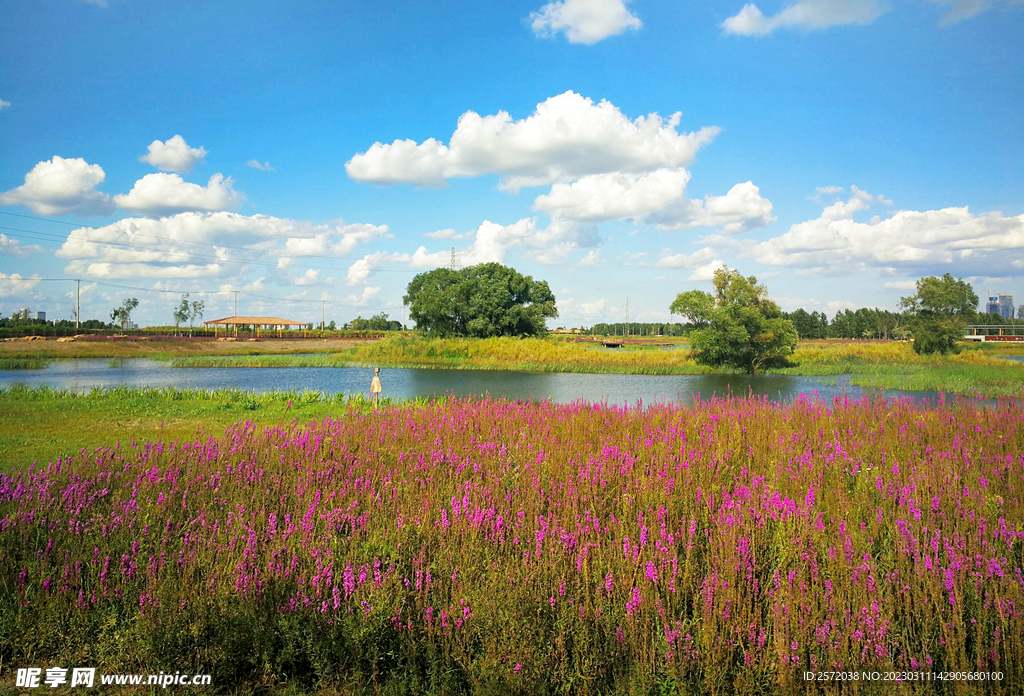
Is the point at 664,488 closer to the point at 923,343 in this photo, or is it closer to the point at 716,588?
the point at 716,588

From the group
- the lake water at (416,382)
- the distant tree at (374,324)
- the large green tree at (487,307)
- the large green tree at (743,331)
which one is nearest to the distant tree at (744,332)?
the large green tree at (743,331)

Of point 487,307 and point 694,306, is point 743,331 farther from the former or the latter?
point 487,307

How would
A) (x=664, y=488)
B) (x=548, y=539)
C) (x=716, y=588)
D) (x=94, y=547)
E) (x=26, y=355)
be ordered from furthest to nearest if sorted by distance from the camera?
(x=26, y=355)
(x=664, y=488)
(x=94, y=547)
(x=548, y=539)
(x=716, y=588)

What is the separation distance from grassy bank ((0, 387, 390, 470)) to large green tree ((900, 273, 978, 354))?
45523 mm

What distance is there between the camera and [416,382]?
3042 centimetres

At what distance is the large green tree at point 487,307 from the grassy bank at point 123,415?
117 feet

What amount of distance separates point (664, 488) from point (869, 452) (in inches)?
143

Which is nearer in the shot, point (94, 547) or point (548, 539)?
point (548, 539)

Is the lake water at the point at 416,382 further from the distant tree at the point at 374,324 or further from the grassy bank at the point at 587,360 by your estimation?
the distant tree at the point at 374,324

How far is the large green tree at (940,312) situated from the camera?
43.5 meters

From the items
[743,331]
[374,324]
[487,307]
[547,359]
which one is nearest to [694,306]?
[743,331]

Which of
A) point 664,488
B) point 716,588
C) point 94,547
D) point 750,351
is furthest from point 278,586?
point 750,351

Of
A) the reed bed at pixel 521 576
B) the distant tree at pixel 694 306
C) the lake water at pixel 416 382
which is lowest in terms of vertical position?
the lake water at pixel 416 382

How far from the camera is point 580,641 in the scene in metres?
3.11
